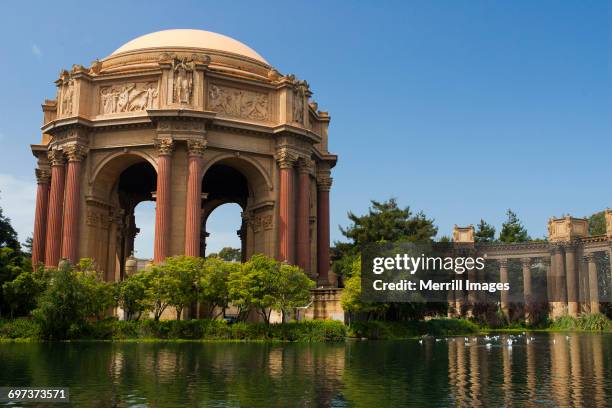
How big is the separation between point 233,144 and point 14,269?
18.1m

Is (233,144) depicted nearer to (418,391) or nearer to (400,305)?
(400,305)

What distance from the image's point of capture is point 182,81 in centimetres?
4950

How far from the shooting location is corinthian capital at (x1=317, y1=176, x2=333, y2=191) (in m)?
62.5

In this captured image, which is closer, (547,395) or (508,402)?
(508,402)

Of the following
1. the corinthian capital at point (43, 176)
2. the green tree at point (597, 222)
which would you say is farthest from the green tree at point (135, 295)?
the green tree at point (597, 222)

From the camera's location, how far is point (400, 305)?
46.2m

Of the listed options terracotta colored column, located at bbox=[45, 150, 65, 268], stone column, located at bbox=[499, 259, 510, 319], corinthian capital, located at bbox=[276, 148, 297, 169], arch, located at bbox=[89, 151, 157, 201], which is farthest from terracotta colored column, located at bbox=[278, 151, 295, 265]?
stone column, located at bbox=[499, 259, 510, 319]

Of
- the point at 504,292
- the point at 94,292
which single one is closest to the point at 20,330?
the point at 94,292

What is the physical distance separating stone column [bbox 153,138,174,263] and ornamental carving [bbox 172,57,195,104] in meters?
3.31

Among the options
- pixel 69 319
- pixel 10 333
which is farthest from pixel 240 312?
pixel 10 333

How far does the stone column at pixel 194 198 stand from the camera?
155 feet

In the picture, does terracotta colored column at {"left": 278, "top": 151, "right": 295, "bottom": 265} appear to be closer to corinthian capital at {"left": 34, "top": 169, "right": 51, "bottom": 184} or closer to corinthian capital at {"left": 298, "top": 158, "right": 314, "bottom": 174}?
corinthian capital at {"left": 298, "top": 158, "right": 314, "bottom": 174}

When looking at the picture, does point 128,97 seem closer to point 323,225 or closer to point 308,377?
point 323,225

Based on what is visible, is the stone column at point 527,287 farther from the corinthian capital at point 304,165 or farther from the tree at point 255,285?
the tree at point 255,285
